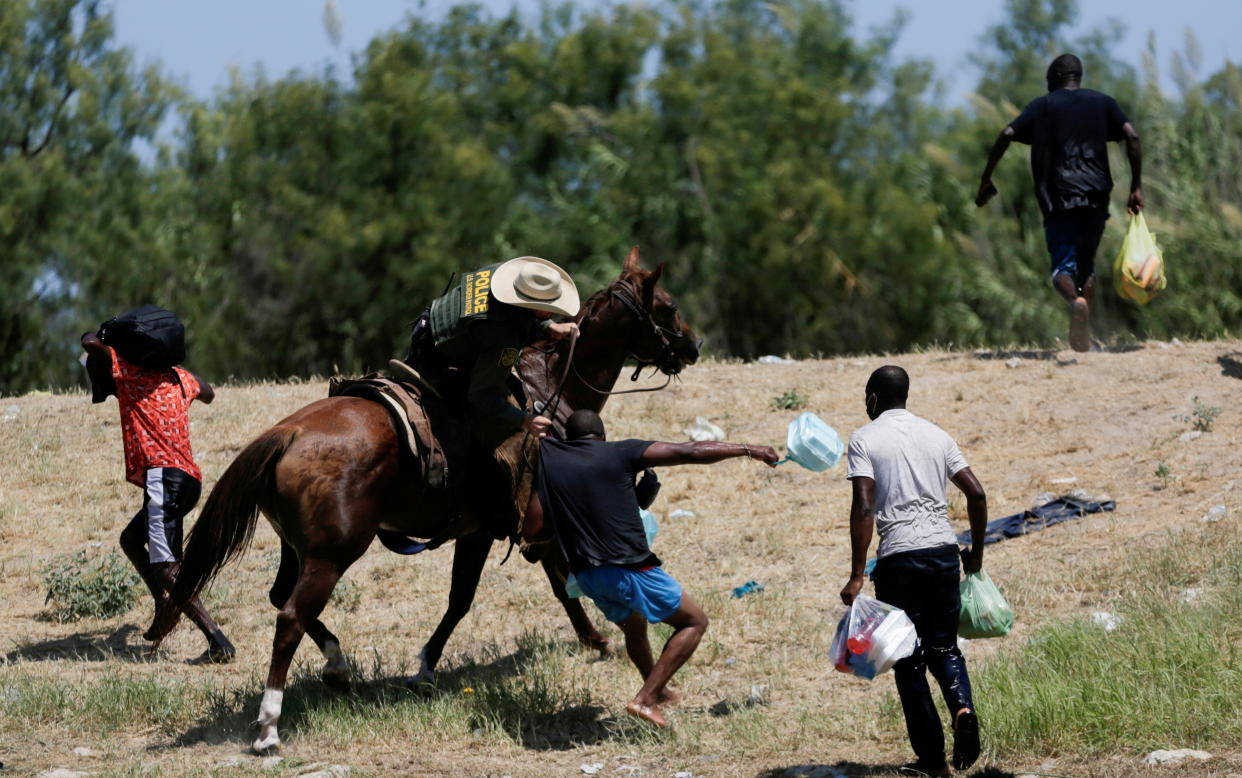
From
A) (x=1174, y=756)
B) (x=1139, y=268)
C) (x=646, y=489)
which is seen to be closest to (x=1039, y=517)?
(x=1139, y=268)

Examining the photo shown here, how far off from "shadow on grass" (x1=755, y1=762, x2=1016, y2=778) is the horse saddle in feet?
7.36

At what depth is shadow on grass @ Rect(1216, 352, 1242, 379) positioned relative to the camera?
12195 millimetres

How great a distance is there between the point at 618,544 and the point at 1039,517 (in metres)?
4.47

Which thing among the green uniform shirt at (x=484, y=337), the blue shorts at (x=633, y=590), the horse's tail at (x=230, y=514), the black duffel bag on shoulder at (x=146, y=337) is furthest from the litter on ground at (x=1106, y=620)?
the black duffel bag on shoulder at (x=146, y=337)

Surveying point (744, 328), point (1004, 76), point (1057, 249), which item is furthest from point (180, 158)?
point (1057, 249)

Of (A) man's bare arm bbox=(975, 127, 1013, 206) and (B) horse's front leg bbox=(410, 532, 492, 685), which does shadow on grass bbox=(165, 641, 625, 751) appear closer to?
(B) horse's front leg bbox=(410, 532, 492, 685)

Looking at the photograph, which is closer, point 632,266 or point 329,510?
point 329,510

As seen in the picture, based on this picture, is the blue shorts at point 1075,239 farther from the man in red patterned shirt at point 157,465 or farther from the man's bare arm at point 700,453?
the man in red patterned shirt at point 157,465

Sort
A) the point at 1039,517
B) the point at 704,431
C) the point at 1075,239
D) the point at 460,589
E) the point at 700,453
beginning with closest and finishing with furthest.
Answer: the point at 700,453 < the point at 460,589 < the point at 1039,517 < the point at 1075,239 < the point at 704,431

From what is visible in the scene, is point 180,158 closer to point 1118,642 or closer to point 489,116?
point 489,116

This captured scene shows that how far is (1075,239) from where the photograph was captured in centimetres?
1191

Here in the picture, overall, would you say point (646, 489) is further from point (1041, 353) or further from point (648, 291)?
point (1041, 353)

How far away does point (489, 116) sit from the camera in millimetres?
42188

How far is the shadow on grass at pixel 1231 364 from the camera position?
12.2 meters
